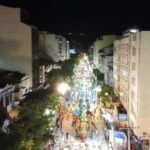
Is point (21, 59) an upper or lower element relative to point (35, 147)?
upper

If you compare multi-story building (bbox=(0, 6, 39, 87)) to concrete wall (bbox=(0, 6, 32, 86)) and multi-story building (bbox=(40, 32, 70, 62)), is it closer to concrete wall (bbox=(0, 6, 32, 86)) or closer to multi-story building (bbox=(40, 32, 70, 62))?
concrete wall (bbox=(0, 6, 32, 86))

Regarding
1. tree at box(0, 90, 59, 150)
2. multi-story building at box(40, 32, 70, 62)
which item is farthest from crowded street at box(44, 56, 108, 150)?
multi-story building at box(40, 32, 70, 62)

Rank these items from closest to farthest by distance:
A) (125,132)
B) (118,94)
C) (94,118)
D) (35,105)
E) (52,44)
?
(35,105), (125,132), (94,118), (118,94), (52,44)

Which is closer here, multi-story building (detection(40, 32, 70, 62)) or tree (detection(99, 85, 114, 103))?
tree (detection(99, 85, 114, 103))

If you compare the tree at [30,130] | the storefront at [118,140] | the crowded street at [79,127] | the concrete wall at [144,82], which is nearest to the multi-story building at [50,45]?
the crowded street at [79,127]

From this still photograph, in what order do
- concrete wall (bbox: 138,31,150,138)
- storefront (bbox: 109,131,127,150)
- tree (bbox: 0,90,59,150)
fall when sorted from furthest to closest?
concrete wall (bbox: 138,31,150,138) → storefront (bbox: 109,131,127,150) → tree (bbox: 0,90,59,150)

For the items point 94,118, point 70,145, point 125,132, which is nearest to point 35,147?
point 70,145

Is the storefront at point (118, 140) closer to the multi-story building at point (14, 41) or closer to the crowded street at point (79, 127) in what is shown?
the crowded street at point (79, 127)

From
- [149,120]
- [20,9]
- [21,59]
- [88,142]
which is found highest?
[20,9]

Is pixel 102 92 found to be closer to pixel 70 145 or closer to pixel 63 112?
pixel 63 112
